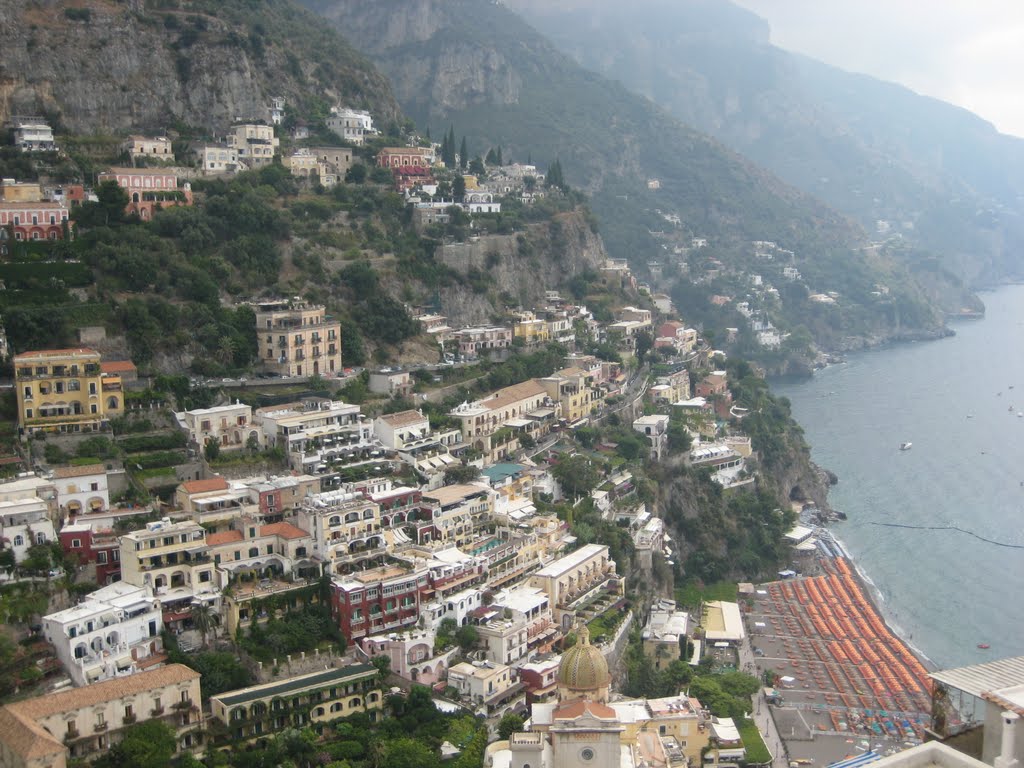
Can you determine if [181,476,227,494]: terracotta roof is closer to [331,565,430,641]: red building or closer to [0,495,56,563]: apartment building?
[0,495,56,563]: apartment building

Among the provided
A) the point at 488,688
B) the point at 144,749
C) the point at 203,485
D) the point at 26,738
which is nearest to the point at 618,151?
the point at 203,485

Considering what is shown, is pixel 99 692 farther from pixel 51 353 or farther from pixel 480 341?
pixel 480 341

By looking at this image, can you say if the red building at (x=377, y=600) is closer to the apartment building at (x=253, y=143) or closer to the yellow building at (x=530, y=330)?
the yellow building at (x=530, y=330)

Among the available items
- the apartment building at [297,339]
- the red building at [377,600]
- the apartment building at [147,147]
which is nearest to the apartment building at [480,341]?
the apartment building at [297,339]

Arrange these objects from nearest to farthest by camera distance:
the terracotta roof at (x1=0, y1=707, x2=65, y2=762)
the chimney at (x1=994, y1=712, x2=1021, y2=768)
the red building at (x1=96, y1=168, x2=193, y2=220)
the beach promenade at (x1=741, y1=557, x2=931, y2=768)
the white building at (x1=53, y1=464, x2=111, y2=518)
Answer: the chimney at (x1=994, y1=712, x2=1021, y2=768) < the terracotta roof at (x1=0, y1=707, x2=65, y2=762) < the white building at (x1=53, y1=464, x2=111, y2=518) < the beach promenade at (x1=741, y1=557, x2=931, y2=768) < the red building at (x1=96, y1=168, x2=193, y2=220)

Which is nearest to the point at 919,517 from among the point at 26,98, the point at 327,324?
the point at 327,324

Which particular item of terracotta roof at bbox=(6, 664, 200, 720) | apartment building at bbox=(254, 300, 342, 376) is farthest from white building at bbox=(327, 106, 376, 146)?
terracotta roof at bbox=(6, 664, 200, 720)

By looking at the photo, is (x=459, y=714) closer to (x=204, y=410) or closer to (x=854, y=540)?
(x=204, y=410)
